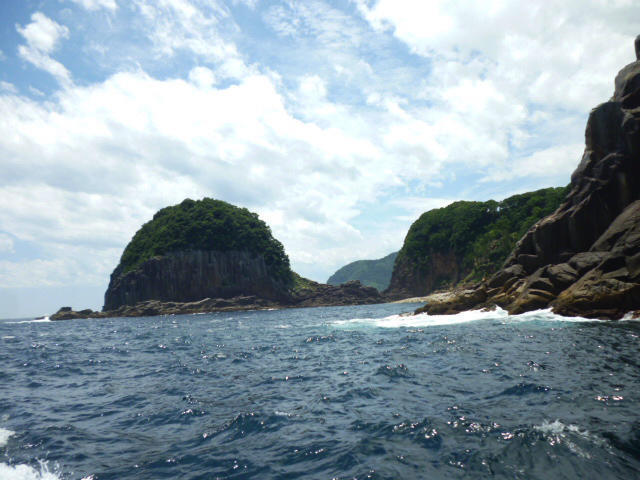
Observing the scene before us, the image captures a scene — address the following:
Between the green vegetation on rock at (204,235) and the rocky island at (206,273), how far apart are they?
1.05 feet

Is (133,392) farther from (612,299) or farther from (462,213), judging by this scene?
(462,213)

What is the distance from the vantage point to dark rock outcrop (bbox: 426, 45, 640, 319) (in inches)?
1102

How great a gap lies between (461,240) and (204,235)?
90007 mm

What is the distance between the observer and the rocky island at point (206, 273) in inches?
4496

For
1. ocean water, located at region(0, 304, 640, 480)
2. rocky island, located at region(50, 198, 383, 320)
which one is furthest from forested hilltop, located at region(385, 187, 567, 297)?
ocean water, located at region(0, 304, 640, 480)

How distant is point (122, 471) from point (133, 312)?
4280 inches

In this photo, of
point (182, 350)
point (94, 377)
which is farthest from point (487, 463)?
point (182, 350)

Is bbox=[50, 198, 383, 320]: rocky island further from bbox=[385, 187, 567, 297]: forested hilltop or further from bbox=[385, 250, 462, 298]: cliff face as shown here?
bbox=[385, 187, 567, 297]: forested hilltop

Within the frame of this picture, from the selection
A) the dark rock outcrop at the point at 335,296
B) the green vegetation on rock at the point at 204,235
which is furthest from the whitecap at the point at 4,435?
the dark rock outcrop at the point at 335,296

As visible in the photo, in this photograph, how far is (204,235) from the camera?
5010 inches

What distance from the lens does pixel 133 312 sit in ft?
342

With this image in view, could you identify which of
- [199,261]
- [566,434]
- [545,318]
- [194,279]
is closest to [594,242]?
[545,318]

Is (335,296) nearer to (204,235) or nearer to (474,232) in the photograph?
(204,235)

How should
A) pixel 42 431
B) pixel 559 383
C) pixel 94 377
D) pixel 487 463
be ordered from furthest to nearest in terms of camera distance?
pixel 94 377 → pixel 559 383 → pixel 42 431 → pixel 487 463
